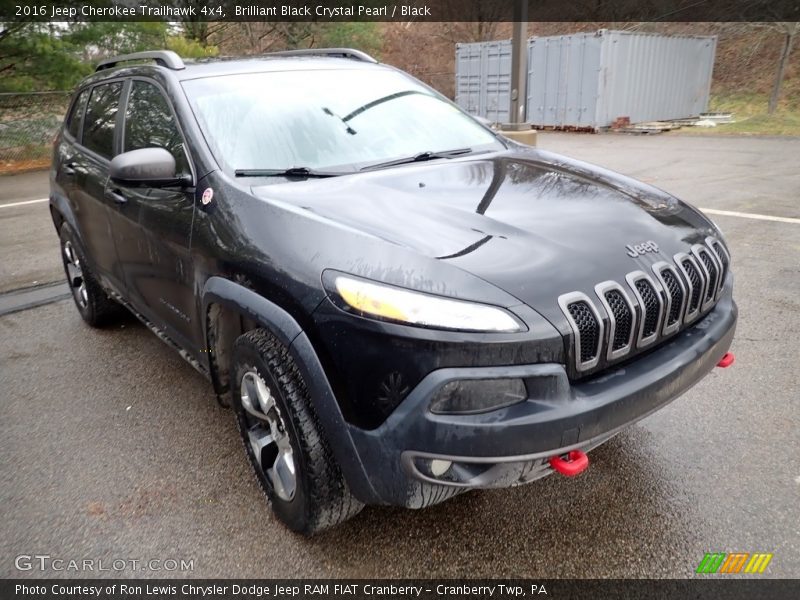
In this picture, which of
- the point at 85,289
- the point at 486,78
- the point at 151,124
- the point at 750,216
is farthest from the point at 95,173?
the point at 486,78

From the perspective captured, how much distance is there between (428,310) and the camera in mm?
1813

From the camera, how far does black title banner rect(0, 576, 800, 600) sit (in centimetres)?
208

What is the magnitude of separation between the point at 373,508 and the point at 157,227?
160 cm

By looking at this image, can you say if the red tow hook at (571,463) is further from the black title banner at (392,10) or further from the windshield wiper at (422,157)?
the black title banner at (392,10)

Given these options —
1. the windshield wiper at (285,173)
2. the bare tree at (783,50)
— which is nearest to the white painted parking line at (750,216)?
the windshield wiper at (285,173)

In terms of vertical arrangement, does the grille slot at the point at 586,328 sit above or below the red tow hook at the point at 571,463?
above

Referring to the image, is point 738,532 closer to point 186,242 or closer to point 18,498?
point 186,242

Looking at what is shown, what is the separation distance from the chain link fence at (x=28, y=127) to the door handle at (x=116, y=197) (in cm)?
1159

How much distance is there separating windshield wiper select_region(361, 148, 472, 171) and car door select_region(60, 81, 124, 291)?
1697 millimetres

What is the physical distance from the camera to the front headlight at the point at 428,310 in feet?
5.89

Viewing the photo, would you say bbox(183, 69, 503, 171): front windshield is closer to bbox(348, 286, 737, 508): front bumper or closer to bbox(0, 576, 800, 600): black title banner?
bbox(348, 286, 737, 508): front bumper

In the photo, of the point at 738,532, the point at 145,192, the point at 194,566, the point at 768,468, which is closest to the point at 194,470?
the point at 194,566

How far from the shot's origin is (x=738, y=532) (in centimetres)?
231

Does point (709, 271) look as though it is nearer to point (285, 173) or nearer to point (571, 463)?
point (571, 463)
